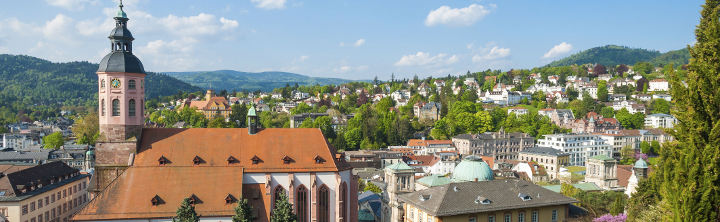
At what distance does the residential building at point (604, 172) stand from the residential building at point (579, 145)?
4370 centimetres

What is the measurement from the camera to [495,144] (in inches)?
5002

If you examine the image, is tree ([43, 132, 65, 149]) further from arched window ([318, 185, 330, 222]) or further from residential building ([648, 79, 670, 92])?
residential building ([648, 79, 670, 92])

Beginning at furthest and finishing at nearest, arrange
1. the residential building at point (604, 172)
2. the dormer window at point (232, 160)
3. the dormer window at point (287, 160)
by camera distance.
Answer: the residential building at point (604, 172) → the dormer window at point (287, 160) → the dormer window at point (232, 160)

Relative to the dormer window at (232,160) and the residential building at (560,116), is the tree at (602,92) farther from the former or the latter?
the dormer window at (232,160)

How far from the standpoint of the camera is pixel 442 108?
162 metres

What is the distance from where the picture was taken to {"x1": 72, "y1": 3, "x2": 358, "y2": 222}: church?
35.8 m

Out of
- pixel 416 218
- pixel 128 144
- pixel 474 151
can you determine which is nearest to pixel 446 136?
pixel 474 151

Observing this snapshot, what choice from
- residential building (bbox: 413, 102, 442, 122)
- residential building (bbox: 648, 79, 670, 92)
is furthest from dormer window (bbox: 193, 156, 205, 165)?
residential building (bbox: 648, 79, 670, 92)

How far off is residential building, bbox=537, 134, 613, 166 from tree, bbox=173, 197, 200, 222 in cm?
10441

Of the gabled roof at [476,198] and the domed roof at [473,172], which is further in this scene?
the domed roof at [473,172]

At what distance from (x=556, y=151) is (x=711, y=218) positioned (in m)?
96.3

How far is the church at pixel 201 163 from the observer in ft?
117

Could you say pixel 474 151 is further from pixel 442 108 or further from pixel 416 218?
pixel 416 218

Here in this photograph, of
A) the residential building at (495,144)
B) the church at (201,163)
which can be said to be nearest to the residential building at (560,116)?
the residential building at (495,144)
